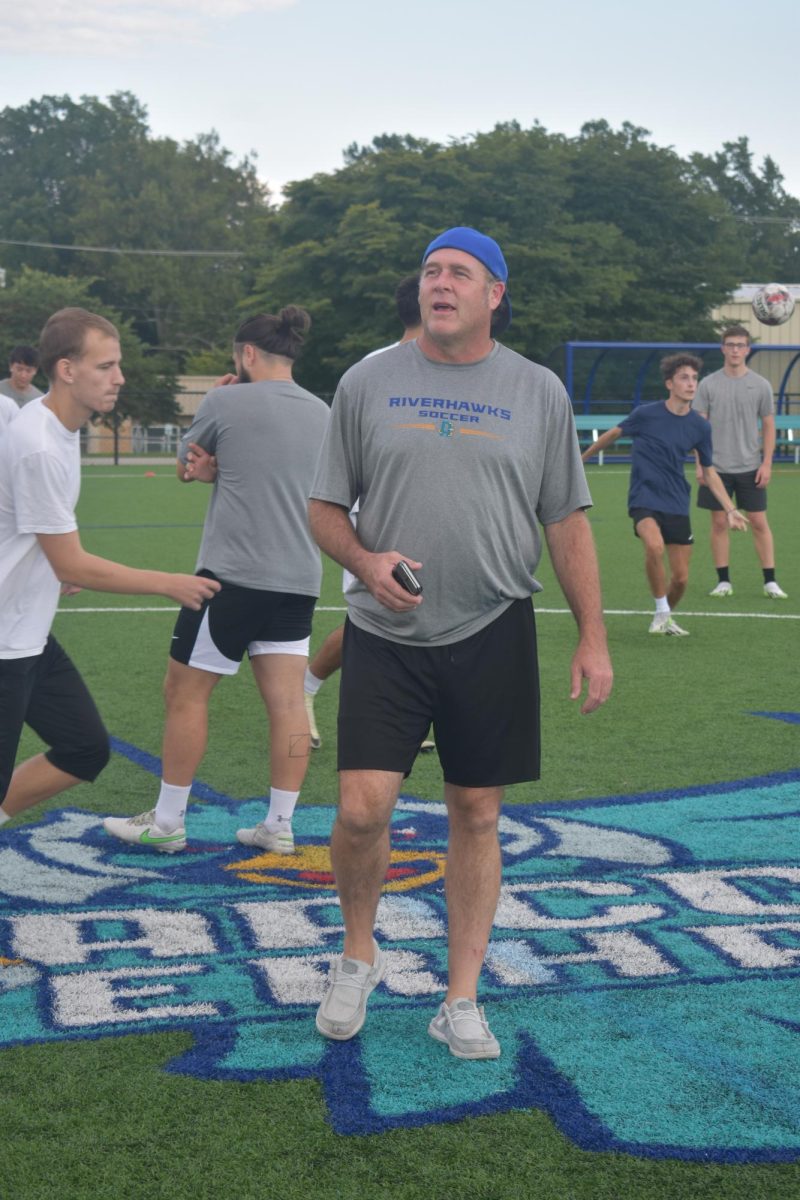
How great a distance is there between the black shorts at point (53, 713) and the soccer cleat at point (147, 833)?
724mm

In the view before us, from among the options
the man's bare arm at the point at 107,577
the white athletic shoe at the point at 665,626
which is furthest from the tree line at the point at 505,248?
the man's bare arm at the point at 107,577

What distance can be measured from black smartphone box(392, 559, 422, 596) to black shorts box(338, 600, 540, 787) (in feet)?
0.85

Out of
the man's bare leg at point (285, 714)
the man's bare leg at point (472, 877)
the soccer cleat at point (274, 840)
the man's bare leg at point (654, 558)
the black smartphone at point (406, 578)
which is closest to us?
the black smartphone at point (406, 578)

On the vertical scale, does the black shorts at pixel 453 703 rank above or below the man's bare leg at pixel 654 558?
above

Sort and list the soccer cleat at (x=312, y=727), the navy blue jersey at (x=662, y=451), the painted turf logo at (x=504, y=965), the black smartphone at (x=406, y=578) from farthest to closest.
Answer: the navy blue jersey at (x=662, y=451) < the soccer cleat at (x=312, y=727) < the black smartphone at (x=406, y=578) < the painted turf logo at (x=504, y=965)

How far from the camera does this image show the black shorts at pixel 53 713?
4586mm

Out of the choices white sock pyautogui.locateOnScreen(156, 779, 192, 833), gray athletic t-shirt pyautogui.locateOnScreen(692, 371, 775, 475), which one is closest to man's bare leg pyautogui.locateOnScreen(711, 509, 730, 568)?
gray athletic t-shirt pyautogui.locateOnScreen(692, 371, 775, 475)

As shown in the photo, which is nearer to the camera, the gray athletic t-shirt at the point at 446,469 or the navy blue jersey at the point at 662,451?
the gray athletic t-shirt at the point at 446,469

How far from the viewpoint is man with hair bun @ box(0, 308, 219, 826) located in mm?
4469

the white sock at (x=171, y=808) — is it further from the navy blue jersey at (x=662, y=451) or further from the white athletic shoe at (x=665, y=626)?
the navy blue jersey at (x=662, y=451)

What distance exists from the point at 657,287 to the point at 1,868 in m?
58.4

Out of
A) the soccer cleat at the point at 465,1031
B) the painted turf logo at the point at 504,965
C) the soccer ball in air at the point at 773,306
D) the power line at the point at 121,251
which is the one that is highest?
the power line at the point at 121,251

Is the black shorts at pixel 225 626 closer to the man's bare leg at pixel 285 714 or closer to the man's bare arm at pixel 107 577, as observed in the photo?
the man's bare leg at pixel 285 714

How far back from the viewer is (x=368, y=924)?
13.6ft
